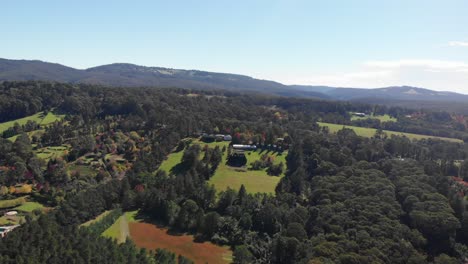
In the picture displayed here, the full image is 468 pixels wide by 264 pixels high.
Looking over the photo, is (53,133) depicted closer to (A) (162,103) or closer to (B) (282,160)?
(A) (162,103)

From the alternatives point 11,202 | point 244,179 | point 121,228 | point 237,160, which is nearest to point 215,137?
point 237,160

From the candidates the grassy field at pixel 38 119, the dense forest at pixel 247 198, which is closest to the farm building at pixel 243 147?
the dense forest at pixel 247 198

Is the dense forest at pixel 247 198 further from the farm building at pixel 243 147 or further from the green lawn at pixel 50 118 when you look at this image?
the green lawn at pixel 50 118

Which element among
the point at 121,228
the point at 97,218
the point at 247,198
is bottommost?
the point at 97,218

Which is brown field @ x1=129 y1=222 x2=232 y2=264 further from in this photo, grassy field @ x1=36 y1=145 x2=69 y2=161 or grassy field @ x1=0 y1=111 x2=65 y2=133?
grassy field @ x1=0 y1=111 x2=65 y2=133

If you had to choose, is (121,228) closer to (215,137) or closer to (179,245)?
(179,245)

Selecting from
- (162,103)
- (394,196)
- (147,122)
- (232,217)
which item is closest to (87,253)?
(232,217)
